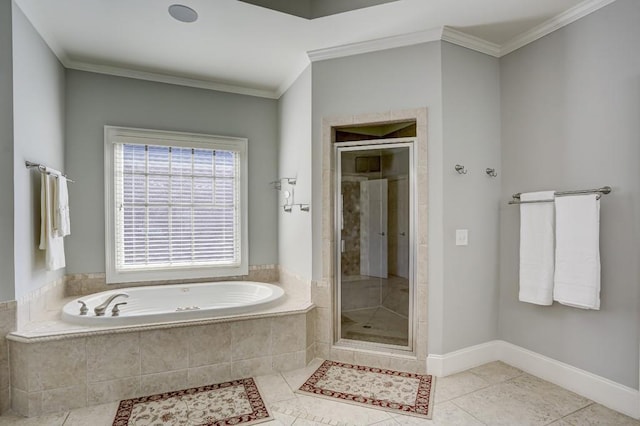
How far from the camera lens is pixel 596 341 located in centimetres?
234

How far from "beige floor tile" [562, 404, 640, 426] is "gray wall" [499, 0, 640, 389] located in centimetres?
22

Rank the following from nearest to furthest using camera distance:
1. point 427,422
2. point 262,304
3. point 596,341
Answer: point 427,422
point 596,341
point 262,304

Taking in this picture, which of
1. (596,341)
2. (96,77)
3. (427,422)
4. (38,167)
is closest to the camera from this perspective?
(427,422)

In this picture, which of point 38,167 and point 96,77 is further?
point 96,77

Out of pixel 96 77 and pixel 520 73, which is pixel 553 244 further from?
pixel 96 77

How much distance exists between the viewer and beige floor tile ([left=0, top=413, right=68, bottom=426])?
84.3 inches

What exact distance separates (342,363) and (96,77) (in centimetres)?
356

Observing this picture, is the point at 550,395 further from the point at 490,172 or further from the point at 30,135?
the point at 30,135

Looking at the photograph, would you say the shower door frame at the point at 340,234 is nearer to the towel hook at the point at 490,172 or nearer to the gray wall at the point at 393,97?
the gray wall at the point at 393,97

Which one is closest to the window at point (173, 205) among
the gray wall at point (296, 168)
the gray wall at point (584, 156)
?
the gray wall at point (296, 168)

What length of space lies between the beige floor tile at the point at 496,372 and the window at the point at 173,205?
252cm

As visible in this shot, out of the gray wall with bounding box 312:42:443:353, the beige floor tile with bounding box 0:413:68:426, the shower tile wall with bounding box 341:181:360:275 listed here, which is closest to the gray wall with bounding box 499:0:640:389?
the gray wall with bounding box 312:42:443:353

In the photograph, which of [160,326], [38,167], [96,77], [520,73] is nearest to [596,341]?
[520,73]

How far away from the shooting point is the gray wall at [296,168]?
3201mm
